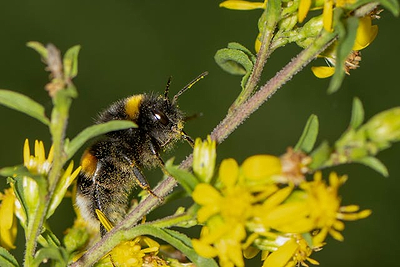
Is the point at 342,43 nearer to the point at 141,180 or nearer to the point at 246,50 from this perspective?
the point at 246,50

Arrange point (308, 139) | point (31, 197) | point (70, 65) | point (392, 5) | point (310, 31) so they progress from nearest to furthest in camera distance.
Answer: point (70, 65) → point (392, 5) → point (308, 139) → point (31, 197) → point (310, 31)

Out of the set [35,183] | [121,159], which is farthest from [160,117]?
[35,183]

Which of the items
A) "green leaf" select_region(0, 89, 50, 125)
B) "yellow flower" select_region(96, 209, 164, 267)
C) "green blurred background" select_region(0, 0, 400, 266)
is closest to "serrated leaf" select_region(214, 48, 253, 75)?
"yellow flower" select_region(96, 209, 164, 267)

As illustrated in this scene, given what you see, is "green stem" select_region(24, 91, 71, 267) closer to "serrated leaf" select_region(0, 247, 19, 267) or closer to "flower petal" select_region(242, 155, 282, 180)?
"serrated leaf" select_region(0, 247, 19, 267)

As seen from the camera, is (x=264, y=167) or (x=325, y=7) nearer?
(x=264, y=167)

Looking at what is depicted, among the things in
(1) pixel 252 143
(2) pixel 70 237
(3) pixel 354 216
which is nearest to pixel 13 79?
(1) pixel 252 143

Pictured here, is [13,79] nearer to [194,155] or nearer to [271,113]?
[271,113]
